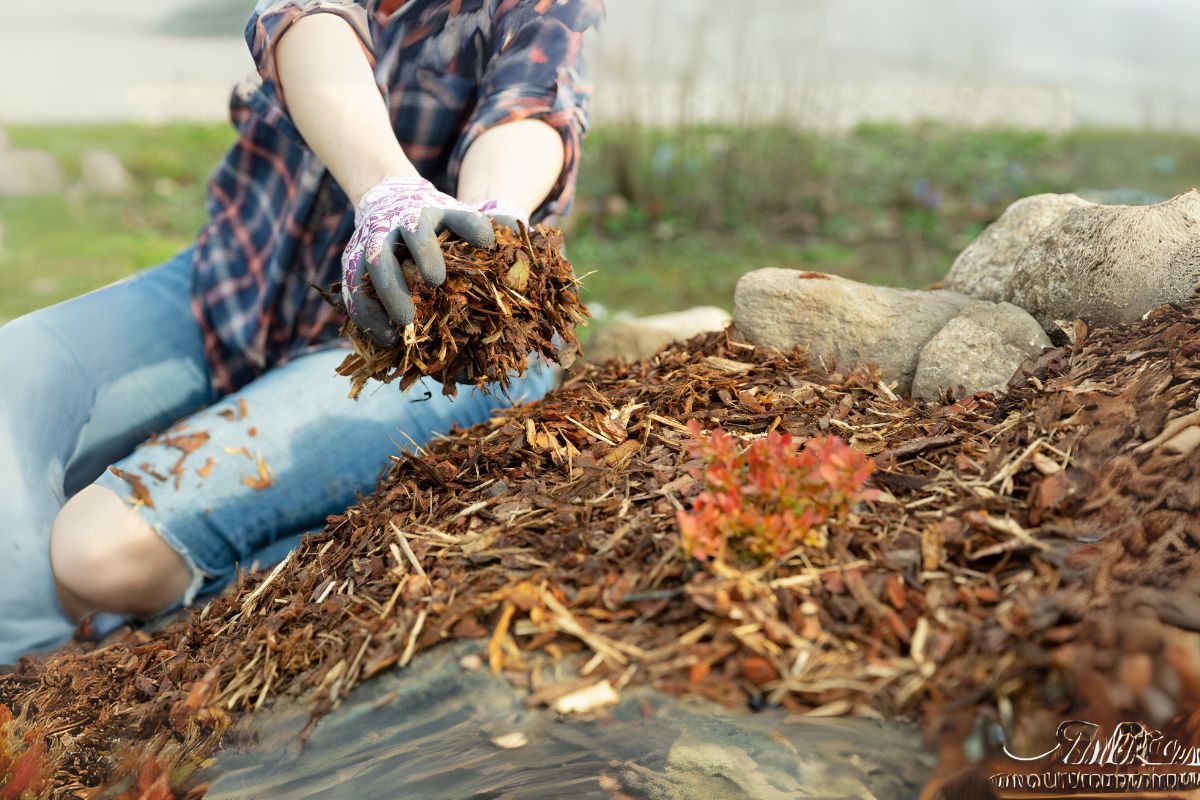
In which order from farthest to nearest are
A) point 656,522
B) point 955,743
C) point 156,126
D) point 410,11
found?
point 156,126 → point 410,11 → point 656,522 → point 955,743

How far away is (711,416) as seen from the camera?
2.03m

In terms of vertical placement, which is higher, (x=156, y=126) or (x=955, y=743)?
(x=156, y=126)

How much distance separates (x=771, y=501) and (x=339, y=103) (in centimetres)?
154

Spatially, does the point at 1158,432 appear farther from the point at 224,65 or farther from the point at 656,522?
the point at 224,65

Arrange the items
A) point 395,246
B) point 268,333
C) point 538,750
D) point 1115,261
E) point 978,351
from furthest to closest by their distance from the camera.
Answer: point 268,333 < point 978,351 < point 1115,261 < point 395,246 < point 538,750

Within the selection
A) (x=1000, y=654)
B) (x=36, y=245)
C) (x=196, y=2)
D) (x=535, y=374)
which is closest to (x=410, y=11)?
(x=196, y=2)

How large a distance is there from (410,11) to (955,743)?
251 cm

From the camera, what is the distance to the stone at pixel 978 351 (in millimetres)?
2174

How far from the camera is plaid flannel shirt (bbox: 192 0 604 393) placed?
258 centimetres

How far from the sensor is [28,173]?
717 cm

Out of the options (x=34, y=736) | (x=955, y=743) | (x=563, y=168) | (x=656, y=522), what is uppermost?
(x=563, y=168)

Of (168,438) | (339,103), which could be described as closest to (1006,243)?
(339,103)

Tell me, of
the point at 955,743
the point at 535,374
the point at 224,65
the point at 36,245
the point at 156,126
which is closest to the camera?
the point at 955,743

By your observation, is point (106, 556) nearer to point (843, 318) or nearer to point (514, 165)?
point (514, 165)
